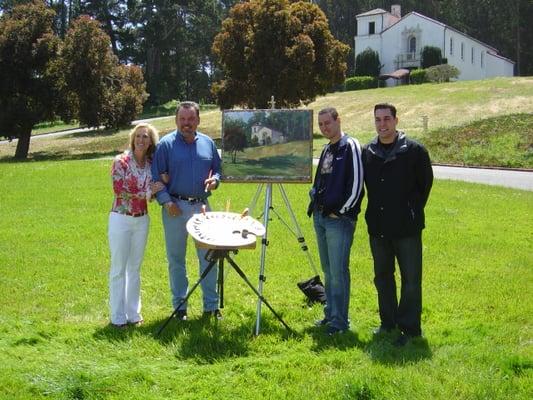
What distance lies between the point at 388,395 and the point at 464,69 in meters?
65.5

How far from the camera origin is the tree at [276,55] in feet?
122

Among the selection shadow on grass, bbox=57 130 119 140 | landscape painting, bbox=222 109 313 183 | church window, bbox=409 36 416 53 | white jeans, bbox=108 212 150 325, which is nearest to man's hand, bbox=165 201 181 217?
white jeans, bbox=108 212 150 325

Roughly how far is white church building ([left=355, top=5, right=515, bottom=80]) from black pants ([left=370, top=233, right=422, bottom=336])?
61405 mm

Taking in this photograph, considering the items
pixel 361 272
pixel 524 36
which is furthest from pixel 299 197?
pixel 524 36

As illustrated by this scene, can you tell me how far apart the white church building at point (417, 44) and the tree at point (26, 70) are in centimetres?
4083

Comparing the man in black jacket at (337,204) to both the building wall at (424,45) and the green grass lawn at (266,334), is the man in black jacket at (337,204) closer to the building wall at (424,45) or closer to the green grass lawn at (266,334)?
the green grass lawn at (266,334)

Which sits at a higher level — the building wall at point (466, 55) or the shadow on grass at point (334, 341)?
the building wall at point (466, 55)

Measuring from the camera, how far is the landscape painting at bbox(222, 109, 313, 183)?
22.7 feet

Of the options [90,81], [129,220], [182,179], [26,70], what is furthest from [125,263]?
[26,70]

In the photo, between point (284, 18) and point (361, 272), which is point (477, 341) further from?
point (284, 18)

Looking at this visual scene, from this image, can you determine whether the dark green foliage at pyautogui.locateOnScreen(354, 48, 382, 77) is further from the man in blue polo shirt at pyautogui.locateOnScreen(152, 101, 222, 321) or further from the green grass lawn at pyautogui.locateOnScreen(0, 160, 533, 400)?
the man in blue polo shirt at pyautogui.locateOnScreen(152, 101, 222, 321)

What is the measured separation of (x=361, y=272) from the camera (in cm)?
851

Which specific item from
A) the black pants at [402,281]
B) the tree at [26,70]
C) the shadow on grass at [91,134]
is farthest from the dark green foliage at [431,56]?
the black pants at [402,281]

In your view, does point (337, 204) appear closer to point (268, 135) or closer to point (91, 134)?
point (268, 135)
